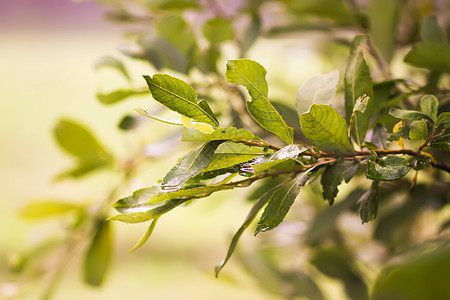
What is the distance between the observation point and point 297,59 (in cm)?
73

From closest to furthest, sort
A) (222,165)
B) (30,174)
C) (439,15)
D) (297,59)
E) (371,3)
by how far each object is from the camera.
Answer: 1. (222,165)
2. (371,3)
3. (439,15)
4. (297,59)
5. (30,174)

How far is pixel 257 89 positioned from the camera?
8.4 inches

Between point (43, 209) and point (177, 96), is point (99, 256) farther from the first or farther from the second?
point (177, 96)

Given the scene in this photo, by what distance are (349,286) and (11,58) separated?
1.55 m

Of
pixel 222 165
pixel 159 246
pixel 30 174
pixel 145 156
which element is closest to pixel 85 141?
pixel 145 156

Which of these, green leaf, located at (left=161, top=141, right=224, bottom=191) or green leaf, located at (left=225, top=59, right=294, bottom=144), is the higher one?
green leaf, located at (left=225, top=59, right=294, bottom=144)

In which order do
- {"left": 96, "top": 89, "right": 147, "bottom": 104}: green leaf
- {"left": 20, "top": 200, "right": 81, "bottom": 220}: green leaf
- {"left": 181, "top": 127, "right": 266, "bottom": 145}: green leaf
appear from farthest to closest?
{"left": 20, "top": 200, "right": 81, "bottom": 220}: green leaf
{"left": 96, "top": 89, "right": 147, "bottom": 104}: green leaf
{"left": 181, "top": 127, "right": 266, "bottom": 145}: green leaf

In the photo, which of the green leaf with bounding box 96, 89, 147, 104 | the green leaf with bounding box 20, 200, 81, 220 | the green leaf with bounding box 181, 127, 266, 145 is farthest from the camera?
the green leaf with bounding box 20, 200, 81, 220

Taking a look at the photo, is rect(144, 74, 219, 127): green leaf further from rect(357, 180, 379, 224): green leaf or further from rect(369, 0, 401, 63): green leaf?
rect(369, 0, 401, 63): green leaf

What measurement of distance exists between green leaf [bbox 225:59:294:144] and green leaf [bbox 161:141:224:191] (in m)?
0.03

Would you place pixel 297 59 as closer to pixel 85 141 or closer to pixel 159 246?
pixel 85 141

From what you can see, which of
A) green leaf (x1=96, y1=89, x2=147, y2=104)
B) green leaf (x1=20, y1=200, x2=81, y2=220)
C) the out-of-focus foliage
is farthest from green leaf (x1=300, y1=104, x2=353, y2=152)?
green leaf (x1=20, y1=200, x2=81, y2=220)

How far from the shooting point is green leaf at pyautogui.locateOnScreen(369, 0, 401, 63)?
12.9 inches

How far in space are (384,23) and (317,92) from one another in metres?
0.13
